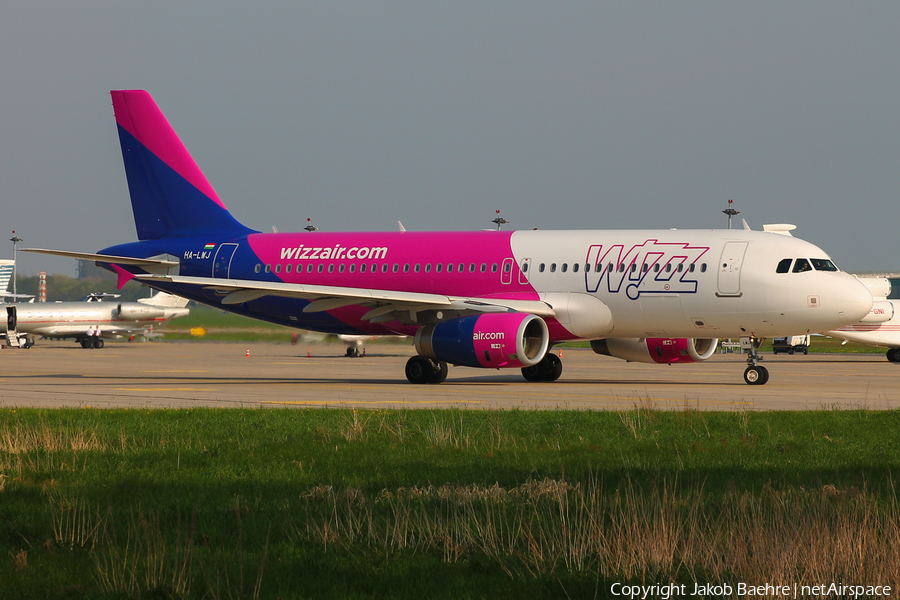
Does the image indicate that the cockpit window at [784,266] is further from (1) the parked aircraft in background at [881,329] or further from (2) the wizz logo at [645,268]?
(1) the parked aircraft in background at [881,329]

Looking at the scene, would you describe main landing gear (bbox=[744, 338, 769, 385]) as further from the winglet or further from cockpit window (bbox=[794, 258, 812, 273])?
the winglet

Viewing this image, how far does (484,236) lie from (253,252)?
7.74 m

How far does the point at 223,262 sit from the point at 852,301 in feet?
61.6

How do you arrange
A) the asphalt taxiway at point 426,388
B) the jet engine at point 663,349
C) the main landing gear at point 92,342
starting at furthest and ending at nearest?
the main landing gear at point 92,342, the jet engine at point 663,349, the asphalt taxiway at point 426,388

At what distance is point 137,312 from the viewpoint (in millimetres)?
71500

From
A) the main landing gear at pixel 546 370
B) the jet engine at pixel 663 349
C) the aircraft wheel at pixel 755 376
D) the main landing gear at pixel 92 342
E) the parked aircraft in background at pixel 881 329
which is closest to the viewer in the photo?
the aircraft wheel at pixel 755 376

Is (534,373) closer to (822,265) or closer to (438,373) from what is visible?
(438,373)

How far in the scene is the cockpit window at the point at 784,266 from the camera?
25.6 m

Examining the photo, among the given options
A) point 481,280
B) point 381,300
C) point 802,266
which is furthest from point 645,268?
point 381,300

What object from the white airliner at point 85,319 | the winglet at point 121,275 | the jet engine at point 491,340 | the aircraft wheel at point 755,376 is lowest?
Result: the white airliner at point 85,319

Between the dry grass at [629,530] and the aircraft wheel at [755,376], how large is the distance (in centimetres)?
1821

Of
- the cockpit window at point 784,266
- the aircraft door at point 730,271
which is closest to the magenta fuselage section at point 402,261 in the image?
the aircraft door at point 730,271

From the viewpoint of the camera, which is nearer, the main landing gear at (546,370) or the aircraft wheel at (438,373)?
the aircraft wheel at (438,373)

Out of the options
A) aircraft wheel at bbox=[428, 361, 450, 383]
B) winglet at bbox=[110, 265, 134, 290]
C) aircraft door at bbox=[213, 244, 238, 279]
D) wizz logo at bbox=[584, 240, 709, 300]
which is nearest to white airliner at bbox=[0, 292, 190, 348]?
winglet at bbox=[110, 265, 134, 290]
